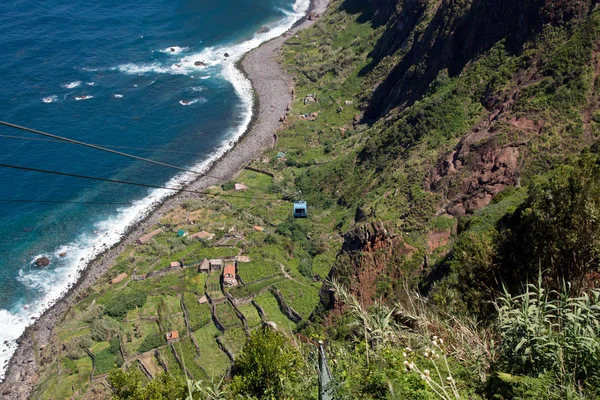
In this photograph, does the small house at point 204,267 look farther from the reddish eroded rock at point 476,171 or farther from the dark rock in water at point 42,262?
the reddish eroded rock at point 476,171

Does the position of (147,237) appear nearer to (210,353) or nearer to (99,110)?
(210,353)

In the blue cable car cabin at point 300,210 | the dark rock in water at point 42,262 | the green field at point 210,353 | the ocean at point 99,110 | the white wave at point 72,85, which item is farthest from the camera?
the white wave at point 72,85

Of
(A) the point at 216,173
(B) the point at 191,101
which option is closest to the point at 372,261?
(A) the point at 216,173

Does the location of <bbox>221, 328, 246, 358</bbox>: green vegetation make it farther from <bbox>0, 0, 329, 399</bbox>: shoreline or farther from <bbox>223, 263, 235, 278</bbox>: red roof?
<bbox>0, 0, 329, 399</bbox>: shoreline

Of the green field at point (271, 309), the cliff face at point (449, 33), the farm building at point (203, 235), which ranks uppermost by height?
the cliff face at point (449, 33)

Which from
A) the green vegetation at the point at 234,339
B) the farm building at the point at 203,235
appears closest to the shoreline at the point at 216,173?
the farm building at the point at 203,235

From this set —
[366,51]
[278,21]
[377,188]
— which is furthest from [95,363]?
[278,21]

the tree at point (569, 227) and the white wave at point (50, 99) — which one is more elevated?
the tree at point (569, 227)
